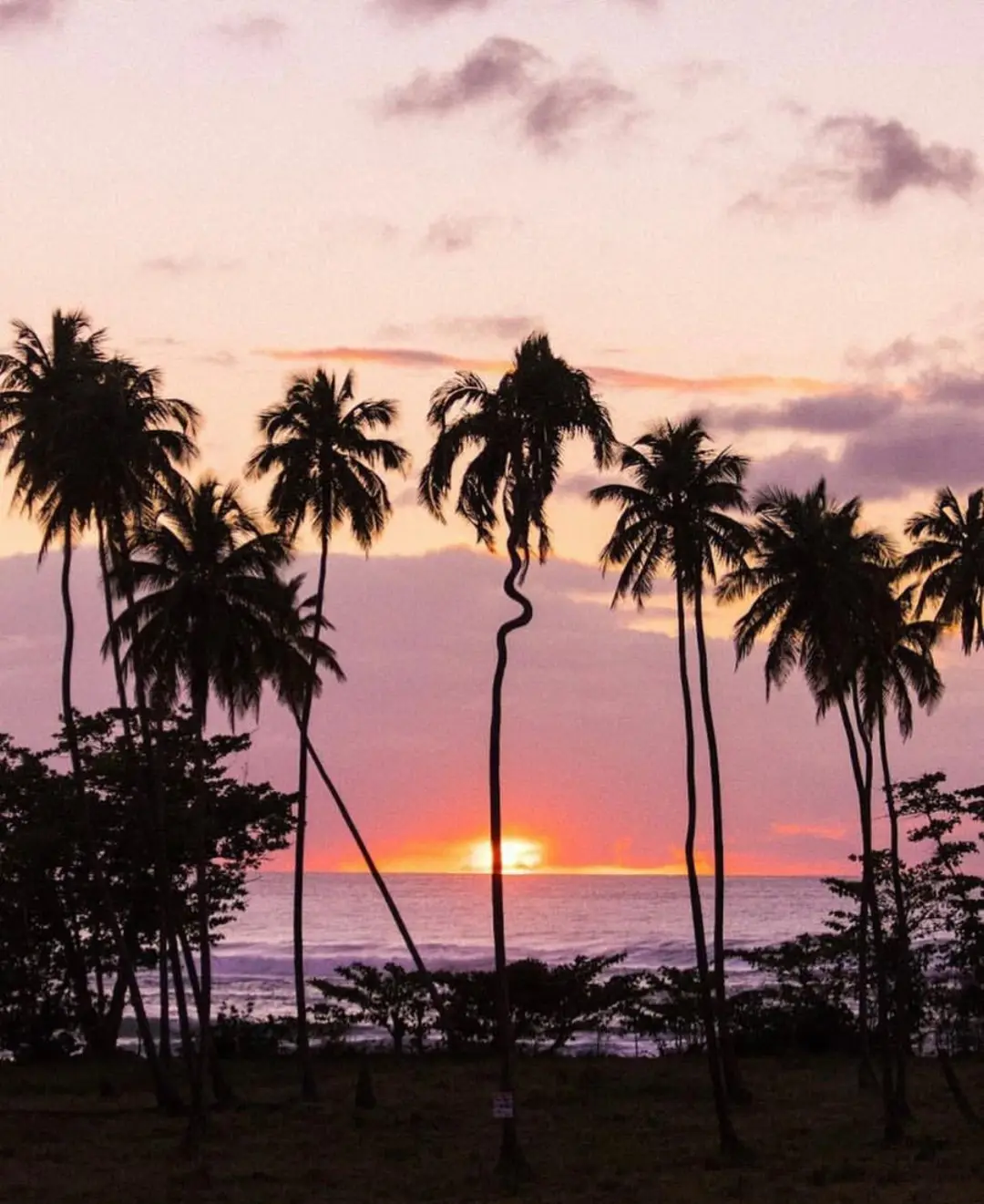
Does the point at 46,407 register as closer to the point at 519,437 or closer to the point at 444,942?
the point at 519,437

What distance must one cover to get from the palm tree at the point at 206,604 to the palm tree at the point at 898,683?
603 inches

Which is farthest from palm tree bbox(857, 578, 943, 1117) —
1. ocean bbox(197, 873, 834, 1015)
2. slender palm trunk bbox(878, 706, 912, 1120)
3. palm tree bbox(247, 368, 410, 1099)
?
ocean bbox(197, 873, 834, 1015)

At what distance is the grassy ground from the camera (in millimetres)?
30016

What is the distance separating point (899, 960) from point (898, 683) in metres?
8.95

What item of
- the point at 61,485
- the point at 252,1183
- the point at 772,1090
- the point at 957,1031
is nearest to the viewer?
the point at 252,1183

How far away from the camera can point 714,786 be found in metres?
39.2

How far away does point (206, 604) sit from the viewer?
1602 inches

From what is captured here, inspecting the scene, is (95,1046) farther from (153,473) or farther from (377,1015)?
(153,473)

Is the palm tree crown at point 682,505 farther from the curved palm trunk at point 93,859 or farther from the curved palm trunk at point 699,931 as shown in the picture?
the curved palm trunk at point 93,859

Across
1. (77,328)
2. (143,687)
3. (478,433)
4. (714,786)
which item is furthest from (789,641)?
(77,328)

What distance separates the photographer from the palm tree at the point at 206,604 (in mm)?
40500

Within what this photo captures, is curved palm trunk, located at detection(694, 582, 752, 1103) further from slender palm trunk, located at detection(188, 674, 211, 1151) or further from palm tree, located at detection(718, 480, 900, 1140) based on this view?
slender palm trunk, located at detection(188, 674, 211, 1151)

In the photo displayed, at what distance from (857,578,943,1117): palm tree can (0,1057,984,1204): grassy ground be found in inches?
175

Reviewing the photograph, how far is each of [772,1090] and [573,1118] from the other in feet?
24.2
